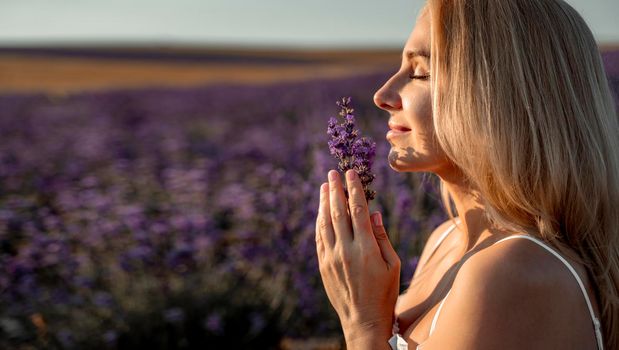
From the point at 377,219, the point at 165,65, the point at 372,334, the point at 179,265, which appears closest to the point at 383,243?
the point at 377,219

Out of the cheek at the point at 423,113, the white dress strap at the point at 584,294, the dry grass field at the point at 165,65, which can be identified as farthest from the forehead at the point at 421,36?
the dry grass field at the point at 165,65

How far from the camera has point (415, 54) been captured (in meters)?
1.71

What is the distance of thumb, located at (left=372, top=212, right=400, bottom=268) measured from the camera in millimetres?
1624

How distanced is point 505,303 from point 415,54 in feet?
2.04

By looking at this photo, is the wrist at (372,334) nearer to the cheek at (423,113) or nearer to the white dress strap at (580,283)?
the white dress strap at (580,283)

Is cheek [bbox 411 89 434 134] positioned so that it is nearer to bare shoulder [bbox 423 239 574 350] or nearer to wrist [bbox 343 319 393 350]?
bare shoulder [bbox 423 239 574 350]

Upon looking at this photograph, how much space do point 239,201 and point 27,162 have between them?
2.68 m

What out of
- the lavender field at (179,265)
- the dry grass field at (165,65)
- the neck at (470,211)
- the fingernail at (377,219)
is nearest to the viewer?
the fingernail at (377,219)

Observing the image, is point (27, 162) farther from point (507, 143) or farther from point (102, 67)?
point (102, 67)

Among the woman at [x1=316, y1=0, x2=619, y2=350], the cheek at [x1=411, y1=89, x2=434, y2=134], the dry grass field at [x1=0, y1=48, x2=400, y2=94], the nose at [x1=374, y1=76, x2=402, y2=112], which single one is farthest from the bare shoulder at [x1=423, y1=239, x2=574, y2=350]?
the dry grass field at [x1=0, y1=48, x2=400, y2=94]

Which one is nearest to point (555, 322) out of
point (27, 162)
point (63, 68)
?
point (27, 162)

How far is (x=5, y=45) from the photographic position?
1330 inches

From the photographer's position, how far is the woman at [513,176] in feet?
4.81

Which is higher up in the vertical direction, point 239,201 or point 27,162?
point 239,201
